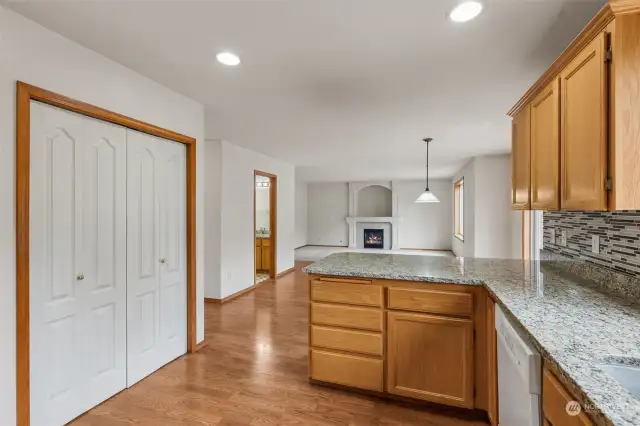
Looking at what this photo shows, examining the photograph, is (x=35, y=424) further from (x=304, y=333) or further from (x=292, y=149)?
(x=292, y=149)

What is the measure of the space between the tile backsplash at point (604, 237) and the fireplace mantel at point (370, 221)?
8.01 metres

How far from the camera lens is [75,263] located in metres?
2.09

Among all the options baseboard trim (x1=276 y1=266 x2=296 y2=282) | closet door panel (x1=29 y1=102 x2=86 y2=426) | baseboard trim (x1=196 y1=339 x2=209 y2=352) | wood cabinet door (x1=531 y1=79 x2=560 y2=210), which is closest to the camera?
wood cabinet door (x1=531 y1=79 x2=560 y2=210)

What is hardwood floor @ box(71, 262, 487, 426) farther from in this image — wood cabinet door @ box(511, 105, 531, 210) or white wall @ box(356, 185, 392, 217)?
white wall @ box(356, 185, 392, 217)

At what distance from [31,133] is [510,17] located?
2.67m

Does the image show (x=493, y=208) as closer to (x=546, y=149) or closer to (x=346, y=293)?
(x=546, y=149)

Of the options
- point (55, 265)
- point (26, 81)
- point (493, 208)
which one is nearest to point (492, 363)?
point (55, 265)

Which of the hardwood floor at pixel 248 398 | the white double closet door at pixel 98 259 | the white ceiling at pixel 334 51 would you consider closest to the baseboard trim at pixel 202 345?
the hardwood floor at pixel 248 398

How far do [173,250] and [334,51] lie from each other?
2.07m

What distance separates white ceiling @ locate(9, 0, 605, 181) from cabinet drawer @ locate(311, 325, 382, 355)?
1891mm

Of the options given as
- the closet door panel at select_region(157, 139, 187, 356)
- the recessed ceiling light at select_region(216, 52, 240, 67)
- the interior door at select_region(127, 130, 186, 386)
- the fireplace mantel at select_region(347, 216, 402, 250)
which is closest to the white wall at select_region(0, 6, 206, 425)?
the interior door at select_region(127, 130, 186, 386)

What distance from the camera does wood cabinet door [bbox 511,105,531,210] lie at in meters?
2.16

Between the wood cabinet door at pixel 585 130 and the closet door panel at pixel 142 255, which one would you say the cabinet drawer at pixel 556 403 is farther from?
the closet door panel at pixel 142 255

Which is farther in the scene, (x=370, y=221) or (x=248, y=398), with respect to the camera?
(x=370, y=221)
